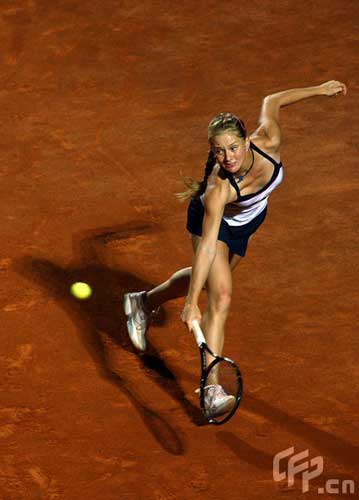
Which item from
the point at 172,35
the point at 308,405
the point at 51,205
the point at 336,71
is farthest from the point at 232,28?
the point at 308,405

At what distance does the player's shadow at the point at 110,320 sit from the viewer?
6113 mm

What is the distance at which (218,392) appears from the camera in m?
5.61

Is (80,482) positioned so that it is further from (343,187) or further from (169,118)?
(169,118)

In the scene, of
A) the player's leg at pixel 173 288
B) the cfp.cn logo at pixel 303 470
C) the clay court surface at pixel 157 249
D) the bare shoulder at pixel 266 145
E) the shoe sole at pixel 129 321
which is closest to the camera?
the cfp.cn logo at pixel 303 470

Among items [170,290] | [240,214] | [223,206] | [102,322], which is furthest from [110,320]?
[223,206]

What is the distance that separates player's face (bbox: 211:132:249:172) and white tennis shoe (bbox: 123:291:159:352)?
4.70ft

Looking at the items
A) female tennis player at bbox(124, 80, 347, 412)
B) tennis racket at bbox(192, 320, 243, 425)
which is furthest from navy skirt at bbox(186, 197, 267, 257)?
tennis racket at bbox(192, 320, 243, 425)

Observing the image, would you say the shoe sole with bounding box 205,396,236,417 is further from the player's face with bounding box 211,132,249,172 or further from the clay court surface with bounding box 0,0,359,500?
the player's face with bounding box 211,132,249,172

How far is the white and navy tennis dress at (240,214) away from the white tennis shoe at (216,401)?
956mm

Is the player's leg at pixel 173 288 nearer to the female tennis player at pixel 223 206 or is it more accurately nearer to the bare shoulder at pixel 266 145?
the female tennis player at pixel 223 206

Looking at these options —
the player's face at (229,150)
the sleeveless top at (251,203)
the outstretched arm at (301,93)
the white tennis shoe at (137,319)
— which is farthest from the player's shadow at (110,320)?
the outstretched arm at (301,93)

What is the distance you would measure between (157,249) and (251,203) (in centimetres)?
193

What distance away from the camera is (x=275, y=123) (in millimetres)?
6270

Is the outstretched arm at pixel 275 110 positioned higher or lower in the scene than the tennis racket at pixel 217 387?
higher
